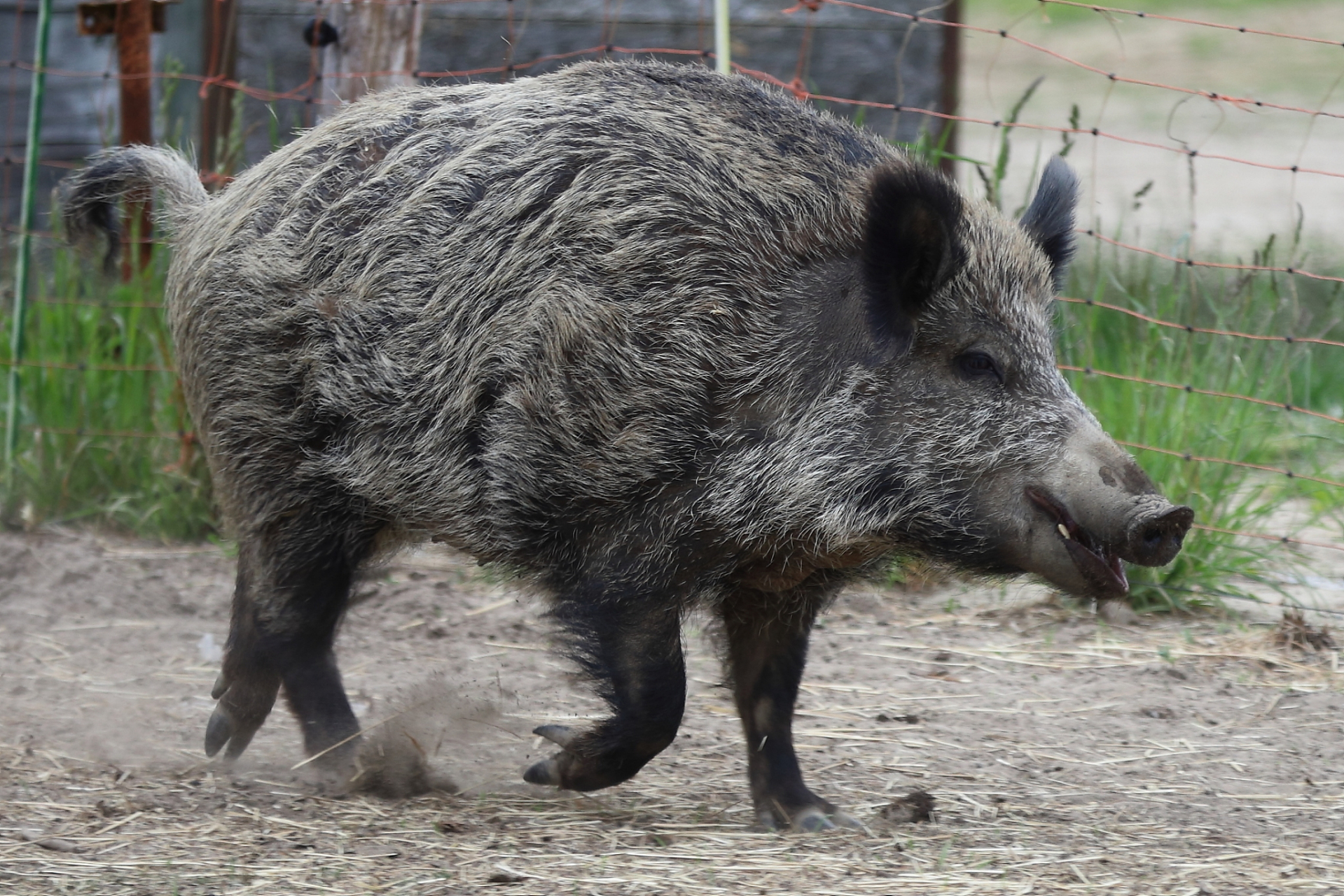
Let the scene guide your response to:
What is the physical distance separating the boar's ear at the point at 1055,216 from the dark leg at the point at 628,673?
4.26ft

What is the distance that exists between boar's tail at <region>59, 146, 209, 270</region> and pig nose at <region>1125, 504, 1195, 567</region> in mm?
2711

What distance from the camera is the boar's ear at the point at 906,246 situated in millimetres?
3318

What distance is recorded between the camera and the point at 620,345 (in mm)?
3451

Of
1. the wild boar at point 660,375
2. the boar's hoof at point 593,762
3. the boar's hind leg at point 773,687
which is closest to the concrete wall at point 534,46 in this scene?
the wild boar at point 660,375

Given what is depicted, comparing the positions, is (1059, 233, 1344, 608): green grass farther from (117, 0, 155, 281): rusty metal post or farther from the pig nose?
(117, 0, 155, 281): rusty metal post

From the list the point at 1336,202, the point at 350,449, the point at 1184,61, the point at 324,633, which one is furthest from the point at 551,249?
the point at 1184,61

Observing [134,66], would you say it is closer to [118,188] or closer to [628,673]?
[118,188]

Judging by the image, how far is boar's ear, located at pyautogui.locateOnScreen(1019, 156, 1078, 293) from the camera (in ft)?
→ 12.6

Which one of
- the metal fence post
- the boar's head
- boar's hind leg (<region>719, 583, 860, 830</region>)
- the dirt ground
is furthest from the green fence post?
the boar's head

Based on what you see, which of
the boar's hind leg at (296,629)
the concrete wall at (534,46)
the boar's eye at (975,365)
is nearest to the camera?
the boar's eye at (975,365)

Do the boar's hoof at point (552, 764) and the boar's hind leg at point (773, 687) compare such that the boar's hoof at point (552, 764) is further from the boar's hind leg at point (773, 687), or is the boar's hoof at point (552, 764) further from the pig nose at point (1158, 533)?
the pig nose at point (1158, 533)

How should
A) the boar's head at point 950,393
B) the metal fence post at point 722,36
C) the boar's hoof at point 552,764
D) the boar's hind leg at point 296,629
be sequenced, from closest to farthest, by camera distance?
the boar's head at point 950,393
the boar's hoof at point 552,764
the boar's hind leg at point 296,629
the metal fence post at point 722,36

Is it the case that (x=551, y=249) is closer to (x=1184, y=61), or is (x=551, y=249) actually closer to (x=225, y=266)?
(x=225, y=266)

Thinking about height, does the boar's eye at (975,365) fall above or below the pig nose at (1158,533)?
above
